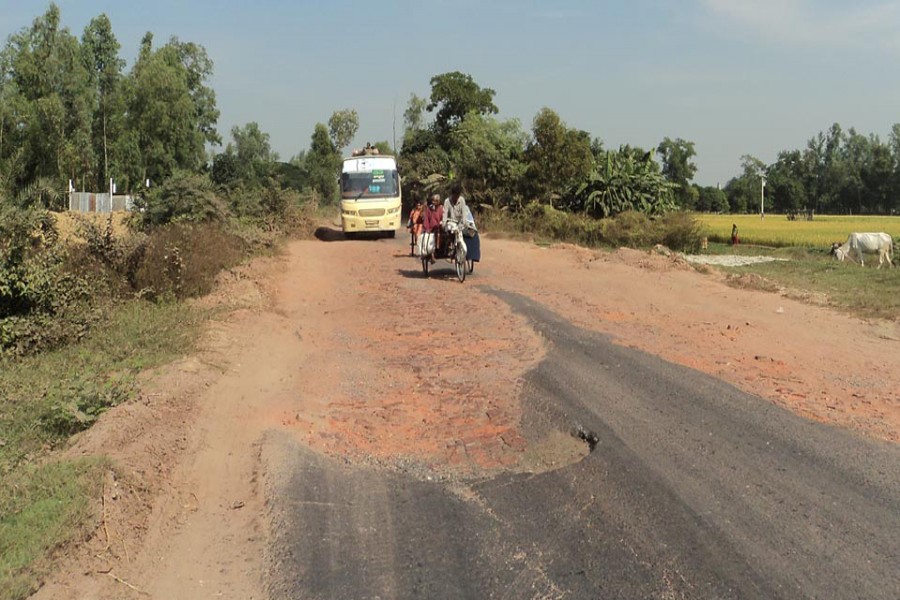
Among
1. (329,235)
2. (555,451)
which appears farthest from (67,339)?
(329,235)

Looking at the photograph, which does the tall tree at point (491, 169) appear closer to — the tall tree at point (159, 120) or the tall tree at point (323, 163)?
the tall tree at point (159, 120)

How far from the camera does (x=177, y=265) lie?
11.8 metres

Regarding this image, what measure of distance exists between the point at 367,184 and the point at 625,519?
23822 mm

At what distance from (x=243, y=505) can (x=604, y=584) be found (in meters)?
2.42

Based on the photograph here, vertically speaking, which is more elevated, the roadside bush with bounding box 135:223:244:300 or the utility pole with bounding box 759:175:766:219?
the utility pole with bounding box 759:175:766:219

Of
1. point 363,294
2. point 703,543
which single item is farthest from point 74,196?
point 703,543

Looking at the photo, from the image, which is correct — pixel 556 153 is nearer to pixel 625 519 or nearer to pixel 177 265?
pixel 177 265

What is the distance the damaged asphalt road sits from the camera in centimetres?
404

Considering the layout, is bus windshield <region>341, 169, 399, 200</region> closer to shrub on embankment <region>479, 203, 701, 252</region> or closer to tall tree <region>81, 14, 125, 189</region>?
shrub on embankment <region>479, 203, 701, 252</region>

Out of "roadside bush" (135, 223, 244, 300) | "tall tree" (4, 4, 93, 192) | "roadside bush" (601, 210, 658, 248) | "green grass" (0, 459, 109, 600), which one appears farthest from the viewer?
"tall tree" (4, 4, 93, 192)

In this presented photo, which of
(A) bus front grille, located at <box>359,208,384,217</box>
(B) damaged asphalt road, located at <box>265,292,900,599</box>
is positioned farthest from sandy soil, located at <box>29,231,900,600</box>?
(A) bus front grille, located at <box>359,208,384,217</box>

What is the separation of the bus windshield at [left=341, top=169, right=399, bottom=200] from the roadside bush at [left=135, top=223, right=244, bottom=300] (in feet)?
46.1

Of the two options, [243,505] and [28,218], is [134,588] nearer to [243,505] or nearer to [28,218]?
[243,505]

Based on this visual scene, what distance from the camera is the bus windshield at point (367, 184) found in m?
27.5
